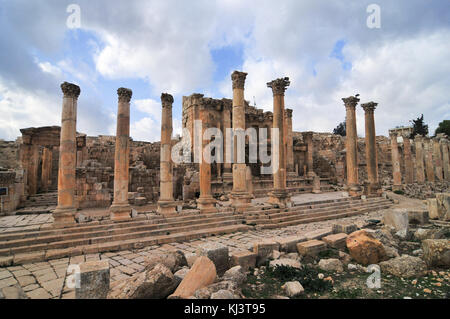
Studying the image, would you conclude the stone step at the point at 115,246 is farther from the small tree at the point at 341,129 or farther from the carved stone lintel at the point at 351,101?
the small tree at the point at 341,129

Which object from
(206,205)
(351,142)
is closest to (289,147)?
(351,142)

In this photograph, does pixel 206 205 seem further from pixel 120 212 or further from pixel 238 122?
pixel 238 122

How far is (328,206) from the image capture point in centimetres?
1353

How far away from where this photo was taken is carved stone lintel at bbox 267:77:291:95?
13.1 m

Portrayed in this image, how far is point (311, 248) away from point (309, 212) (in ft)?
21.1

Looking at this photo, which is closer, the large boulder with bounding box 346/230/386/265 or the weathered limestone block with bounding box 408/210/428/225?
the large boulder with bounding box 346/230/386/265

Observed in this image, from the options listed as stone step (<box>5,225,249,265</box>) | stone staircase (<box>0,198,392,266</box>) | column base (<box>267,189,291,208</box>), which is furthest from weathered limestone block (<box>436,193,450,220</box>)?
stone step (<box>5,225,249,265</box>)

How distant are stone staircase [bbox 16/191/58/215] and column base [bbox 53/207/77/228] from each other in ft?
15.7

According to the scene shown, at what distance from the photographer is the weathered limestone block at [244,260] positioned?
5.36 meters

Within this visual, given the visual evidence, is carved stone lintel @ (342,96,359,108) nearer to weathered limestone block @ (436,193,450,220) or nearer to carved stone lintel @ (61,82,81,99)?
weathered limestone block @ (436,193,450,220)

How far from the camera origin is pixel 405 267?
196 inches

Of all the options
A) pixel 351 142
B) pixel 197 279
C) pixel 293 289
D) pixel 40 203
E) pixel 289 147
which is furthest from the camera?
pixel 289 147
